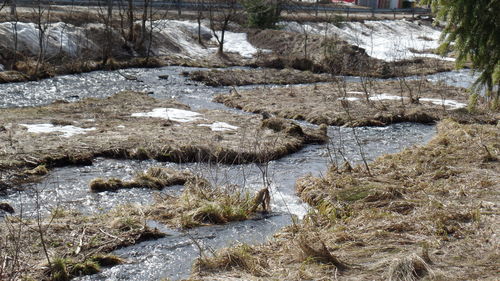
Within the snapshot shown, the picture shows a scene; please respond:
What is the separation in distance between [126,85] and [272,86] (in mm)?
6365

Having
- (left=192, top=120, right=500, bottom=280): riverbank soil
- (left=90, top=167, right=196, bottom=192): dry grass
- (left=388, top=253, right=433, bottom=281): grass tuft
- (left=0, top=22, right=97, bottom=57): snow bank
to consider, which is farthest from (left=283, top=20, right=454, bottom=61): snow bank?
(left=388, top=253, right=433, bottom=281): grass tuft

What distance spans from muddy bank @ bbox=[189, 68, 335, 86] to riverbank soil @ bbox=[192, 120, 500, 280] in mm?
14536

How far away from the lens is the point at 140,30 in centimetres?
3359

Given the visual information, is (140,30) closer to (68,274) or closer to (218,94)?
(218,94)

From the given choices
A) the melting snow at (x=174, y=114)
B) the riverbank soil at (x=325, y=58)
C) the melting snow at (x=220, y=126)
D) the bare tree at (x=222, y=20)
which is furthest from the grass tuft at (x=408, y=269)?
the bare tree at (x=222, y=20)

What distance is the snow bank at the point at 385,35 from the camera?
4194 centimetres

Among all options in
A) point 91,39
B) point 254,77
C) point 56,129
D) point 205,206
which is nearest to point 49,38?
point 91,39

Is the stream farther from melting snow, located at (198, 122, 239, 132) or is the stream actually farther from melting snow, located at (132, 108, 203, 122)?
melting snow, located at (198, 122, 239, 132)

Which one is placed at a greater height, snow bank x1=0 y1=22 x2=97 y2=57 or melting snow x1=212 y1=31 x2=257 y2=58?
snow bank x1=0 y1=22 x2=97 y2=57

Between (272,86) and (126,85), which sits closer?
(126,85)

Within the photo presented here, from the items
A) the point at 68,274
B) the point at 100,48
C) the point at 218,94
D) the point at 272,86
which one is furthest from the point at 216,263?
the point at 100,48

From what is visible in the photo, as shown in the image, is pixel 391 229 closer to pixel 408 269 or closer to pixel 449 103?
pixel 408 269

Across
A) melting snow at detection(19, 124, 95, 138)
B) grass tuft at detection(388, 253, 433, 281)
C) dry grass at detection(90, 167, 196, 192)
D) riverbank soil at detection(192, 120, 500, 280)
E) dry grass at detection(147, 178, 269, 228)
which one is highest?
grass tuft at detection(388, 253, 433, 281)

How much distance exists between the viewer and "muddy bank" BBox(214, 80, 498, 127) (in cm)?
2020
